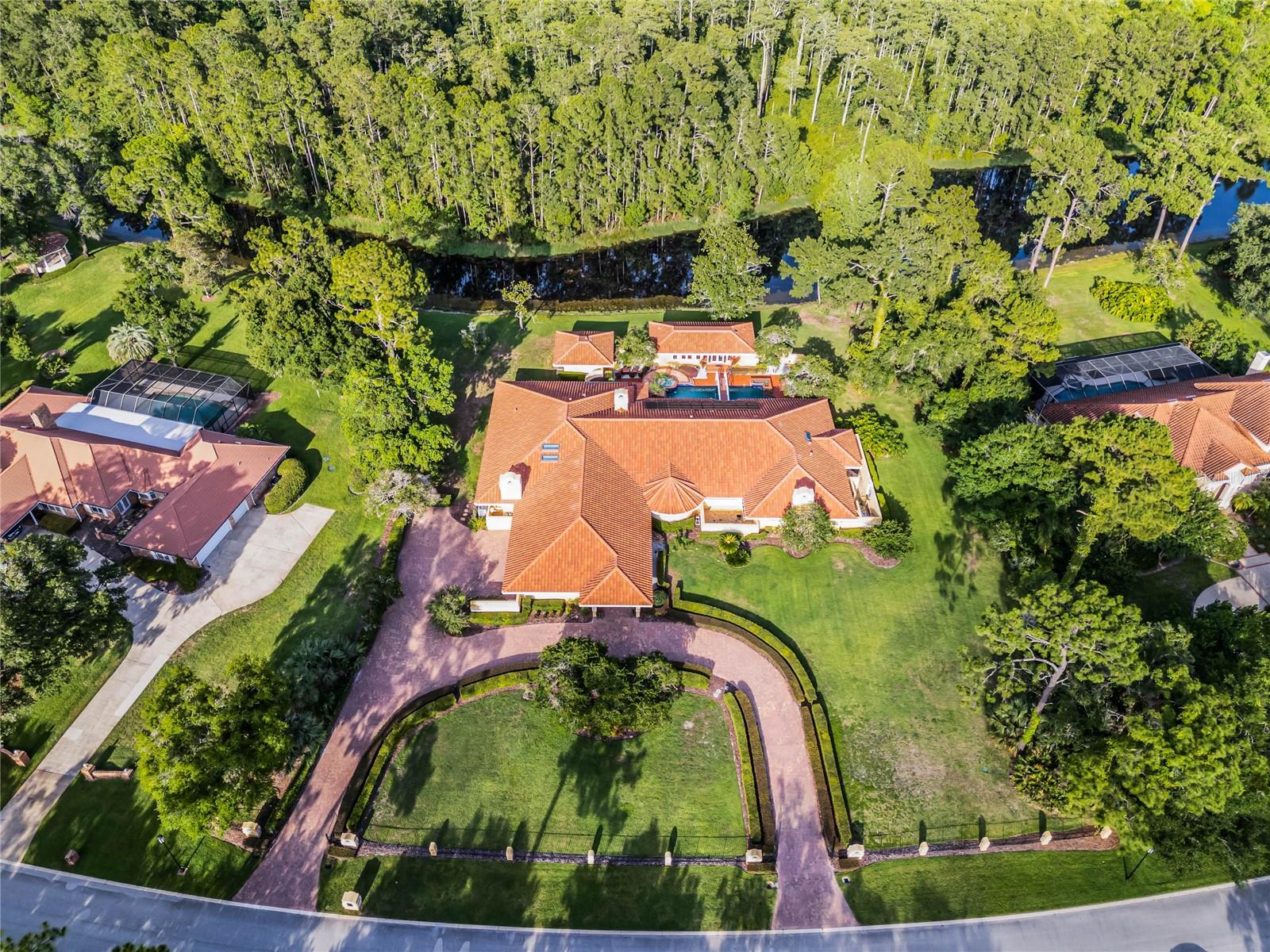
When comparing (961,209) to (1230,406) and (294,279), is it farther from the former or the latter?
(294,279)

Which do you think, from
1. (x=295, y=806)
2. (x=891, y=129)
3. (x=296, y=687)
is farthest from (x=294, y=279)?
(x=891, y=129)

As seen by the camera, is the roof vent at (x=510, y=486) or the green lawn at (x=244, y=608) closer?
the green lawn at (x=244, y=608)

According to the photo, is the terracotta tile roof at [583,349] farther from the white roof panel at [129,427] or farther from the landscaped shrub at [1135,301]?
the landscaped shrub at [1135,301]

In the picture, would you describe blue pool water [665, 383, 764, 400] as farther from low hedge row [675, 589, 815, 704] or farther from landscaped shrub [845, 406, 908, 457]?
low hedge row [675, 589, 815, 704]

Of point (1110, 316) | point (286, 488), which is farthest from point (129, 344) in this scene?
point (1110, 316)

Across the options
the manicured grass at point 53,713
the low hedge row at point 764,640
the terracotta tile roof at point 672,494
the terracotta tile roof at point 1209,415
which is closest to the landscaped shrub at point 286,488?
→ the manicured grass at point 53,713

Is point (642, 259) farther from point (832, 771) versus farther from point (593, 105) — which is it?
point (832, 771)
